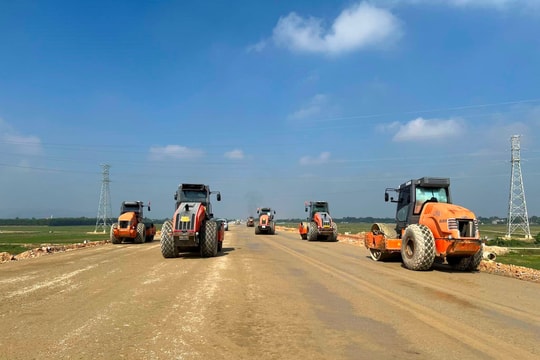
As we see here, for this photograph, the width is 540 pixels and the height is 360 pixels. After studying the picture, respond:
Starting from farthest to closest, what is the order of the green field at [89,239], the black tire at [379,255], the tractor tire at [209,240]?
the green field at [89,239], the tractor tire at [209,240], the black tire at [379,255]

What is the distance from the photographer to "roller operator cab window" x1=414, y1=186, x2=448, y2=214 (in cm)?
1551

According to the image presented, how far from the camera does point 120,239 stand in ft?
98.4

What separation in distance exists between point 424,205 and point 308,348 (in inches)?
434

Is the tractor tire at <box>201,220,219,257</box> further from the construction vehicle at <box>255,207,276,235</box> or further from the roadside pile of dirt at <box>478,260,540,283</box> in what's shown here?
the construction vehicle at <box>255,207,276,235</box>

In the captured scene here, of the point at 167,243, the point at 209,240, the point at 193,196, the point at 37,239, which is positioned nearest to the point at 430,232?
the point at 209,240

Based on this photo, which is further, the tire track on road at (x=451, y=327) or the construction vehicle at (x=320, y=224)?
the construction vehicle at (x=320, y=224)

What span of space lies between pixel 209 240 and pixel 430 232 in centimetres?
853

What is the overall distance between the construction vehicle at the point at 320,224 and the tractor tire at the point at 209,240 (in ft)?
53.1

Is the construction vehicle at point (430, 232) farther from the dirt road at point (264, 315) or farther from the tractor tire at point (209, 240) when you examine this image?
the tractor tire at point (209, 240)

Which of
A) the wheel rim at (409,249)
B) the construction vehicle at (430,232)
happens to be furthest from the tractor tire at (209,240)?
the wheel rim at (409,249)

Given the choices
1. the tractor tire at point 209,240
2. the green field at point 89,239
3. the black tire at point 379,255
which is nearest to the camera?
the black tire at point 379,255

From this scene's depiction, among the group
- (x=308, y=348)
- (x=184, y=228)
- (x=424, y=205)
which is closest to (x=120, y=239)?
(x=184, y=228)

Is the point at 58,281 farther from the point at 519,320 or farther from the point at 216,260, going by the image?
the point at 519,320

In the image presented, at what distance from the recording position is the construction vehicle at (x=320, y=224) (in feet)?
105
